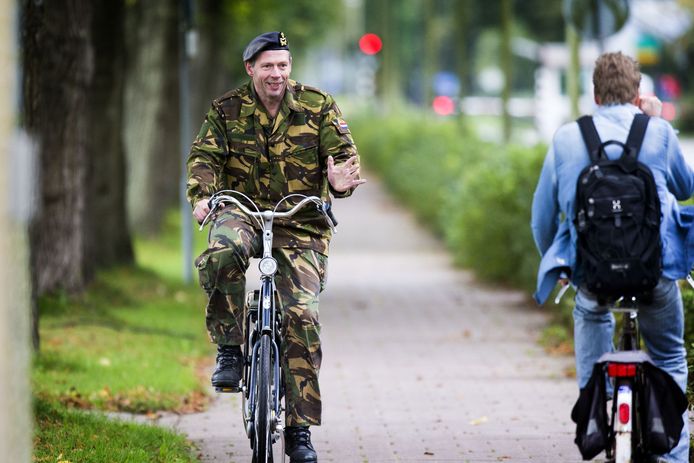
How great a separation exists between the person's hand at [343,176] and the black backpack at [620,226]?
95 cm

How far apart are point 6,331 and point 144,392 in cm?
534

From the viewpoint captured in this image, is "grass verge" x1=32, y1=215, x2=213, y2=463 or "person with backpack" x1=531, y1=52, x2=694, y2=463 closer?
"person with backpack" x1=531, y1=52, x2=694, y2=463

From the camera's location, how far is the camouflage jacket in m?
6.41

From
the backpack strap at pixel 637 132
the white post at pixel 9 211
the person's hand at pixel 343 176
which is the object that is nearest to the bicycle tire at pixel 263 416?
the person's hand at pixel 343 176

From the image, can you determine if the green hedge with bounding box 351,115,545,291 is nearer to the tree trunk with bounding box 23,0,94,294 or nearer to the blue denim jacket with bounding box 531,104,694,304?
the tree trunk with bounding box 23,0,94,294

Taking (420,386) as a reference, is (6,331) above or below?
above

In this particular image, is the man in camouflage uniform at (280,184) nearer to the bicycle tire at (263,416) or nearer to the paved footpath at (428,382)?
the bicycle tire at (263,416)

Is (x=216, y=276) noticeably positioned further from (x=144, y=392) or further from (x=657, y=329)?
(x=144, y=392)

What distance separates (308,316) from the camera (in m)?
6.32

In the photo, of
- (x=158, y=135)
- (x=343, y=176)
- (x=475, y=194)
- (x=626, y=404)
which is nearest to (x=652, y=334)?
(x=626, y=404)

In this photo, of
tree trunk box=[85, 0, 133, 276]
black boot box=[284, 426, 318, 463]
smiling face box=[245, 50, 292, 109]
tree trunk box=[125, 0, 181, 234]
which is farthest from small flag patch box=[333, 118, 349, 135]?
tree trunk box=[125, 0, 181, 234]

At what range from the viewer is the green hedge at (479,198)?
46.6 ft

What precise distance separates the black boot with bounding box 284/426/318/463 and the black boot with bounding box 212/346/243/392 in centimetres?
31

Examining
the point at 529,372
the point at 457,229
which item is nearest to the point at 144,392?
the point at 529,372
